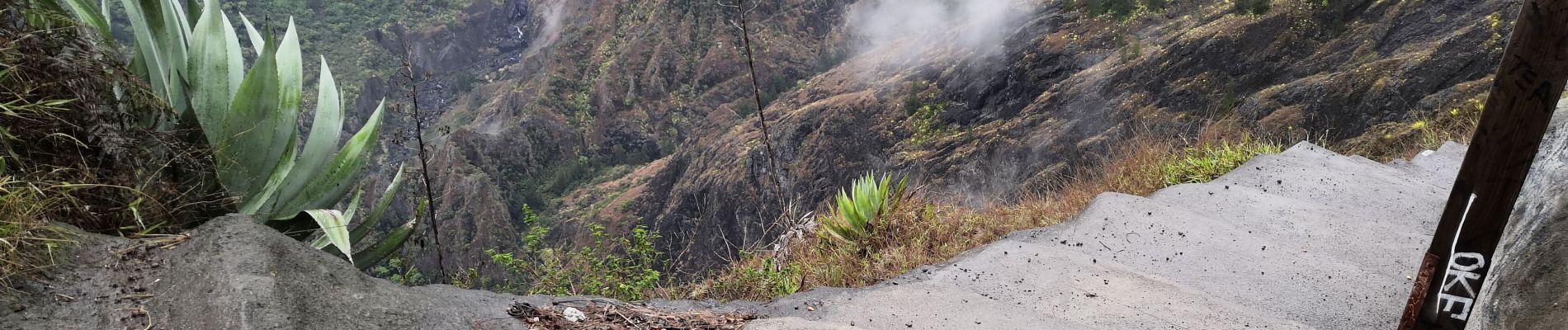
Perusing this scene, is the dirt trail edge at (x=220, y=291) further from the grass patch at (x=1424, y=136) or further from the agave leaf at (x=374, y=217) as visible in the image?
the grass patch at (x=1424, y=136)

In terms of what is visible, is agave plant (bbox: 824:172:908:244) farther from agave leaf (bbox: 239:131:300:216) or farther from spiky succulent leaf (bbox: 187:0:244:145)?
spiky succulent leaf (bbox: 187:0:244:145)

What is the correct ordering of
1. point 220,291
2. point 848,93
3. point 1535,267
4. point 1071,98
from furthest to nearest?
point 848,93, point 1071,98, point 1535,267, point 220,291

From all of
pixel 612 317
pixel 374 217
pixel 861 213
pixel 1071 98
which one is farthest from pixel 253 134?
pixel 1071 98

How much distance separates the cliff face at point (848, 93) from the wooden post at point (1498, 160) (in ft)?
10.4

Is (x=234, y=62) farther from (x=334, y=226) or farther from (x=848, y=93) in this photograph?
(x=848, y=93)

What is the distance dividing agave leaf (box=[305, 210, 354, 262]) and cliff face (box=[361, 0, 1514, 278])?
2.15 meters

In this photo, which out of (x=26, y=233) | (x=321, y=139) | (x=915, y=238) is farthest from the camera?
(x=915, y=238)

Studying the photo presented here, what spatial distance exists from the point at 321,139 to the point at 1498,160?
10.9ft

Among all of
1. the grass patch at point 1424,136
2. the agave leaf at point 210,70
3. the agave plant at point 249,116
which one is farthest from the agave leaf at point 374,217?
the grass patch at point 1424,136

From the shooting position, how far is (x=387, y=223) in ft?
152

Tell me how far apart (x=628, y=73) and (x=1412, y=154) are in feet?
286

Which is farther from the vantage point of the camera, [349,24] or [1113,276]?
[349,24]

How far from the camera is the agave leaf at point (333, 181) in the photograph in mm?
2705

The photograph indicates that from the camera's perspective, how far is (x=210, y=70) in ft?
8.50
